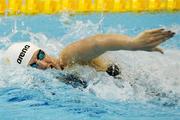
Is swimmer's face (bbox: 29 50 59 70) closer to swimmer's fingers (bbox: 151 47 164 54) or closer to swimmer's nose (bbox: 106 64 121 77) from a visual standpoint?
swimmer's nose (bbox: 106 64 121 77)

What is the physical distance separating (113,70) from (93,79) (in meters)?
0.12

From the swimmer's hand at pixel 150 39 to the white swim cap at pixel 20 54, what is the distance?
57 cm

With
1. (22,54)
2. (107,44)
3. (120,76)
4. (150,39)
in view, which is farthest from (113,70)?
(22,54)

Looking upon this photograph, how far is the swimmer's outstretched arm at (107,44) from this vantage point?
2.12 metres

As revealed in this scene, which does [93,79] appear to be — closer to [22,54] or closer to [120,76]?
[120,76]

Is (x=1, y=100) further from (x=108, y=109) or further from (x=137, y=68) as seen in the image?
(x=137, y=68)

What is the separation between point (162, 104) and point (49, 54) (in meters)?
0.67

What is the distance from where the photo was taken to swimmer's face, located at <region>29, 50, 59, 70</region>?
233 centimetres

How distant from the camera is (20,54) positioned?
2.33 metres

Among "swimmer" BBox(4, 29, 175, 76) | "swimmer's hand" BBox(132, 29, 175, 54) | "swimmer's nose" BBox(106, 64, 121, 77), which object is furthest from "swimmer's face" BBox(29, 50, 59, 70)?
"swimmer's hand" BBox(132, 29, 175, 54)

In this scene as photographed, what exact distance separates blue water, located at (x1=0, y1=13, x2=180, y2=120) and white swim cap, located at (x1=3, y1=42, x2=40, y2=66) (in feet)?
0.11

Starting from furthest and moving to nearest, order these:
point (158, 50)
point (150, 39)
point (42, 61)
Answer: point (42, 61)
point (158, 50)
point (150, 39)

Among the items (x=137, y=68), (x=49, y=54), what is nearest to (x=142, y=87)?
(x=137, y=68)

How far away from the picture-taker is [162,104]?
227 cm
